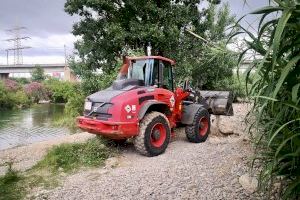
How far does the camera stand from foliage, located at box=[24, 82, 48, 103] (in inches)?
1585

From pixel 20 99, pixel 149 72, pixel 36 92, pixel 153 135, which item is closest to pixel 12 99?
pixel 20 99

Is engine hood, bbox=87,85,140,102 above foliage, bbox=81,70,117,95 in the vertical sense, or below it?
below

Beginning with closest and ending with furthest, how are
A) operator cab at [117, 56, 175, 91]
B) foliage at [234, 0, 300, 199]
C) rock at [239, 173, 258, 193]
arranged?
1. foliage at [234, 0, 300, 199]
2. rock at [239, 173, 258, 193]
3. operator cab at [117, 56, 175, 91]

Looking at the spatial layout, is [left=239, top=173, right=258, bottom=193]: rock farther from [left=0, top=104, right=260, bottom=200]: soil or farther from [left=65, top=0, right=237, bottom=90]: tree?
[left=65, top=0, right=237, bottom=90]: tree

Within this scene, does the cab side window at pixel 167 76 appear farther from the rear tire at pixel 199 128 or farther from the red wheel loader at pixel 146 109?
the rear tire at pixel 199 128

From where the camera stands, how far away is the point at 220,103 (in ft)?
28.3

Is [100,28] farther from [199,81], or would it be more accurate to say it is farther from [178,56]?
[199,81]

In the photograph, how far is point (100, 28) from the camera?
42.7ft

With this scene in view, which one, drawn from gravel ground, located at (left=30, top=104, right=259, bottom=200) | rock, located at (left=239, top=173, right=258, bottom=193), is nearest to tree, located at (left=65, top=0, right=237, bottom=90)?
gravel ground, located at (left=30, top=104, right=259, bottom=200)

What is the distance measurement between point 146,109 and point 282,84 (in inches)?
174

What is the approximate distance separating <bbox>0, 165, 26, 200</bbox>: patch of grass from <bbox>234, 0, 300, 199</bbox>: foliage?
363 centimetres

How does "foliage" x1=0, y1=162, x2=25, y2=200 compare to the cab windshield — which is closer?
"foliage" x1=0, y1=162, x2=25, y2=200

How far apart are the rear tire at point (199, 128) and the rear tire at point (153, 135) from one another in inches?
31.0

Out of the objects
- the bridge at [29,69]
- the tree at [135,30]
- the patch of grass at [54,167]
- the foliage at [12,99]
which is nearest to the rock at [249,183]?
the patch of grass at [54,167]
